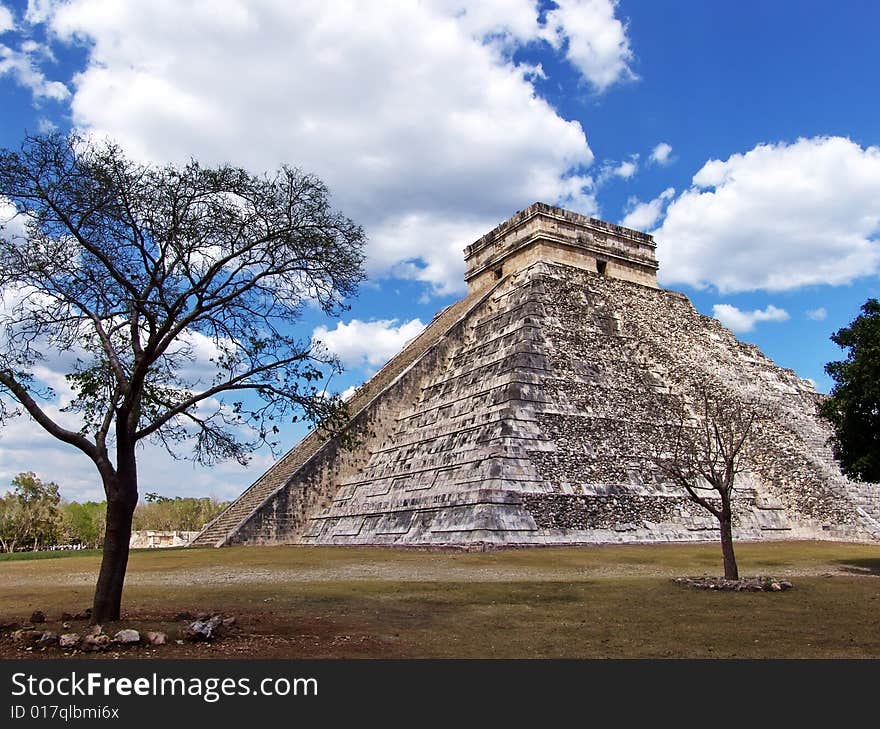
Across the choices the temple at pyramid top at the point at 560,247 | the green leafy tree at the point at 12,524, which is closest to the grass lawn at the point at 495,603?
the temple at pyramid top at the point at 560,247

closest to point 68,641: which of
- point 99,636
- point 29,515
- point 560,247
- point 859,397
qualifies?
point 99,636

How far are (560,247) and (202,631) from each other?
23.0 metres

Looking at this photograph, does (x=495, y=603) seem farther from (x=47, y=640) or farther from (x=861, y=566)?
(x=861, y=566)

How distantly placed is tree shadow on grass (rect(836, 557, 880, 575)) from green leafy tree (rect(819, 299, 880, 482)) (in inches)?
67.5

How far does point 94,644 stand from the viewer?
260 inches

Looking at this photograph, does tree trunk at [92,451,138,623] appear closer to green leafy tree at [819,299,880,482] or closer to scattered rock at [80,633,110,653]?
scattered rock at [80,633,110,653]

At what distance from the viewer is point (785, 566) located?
14.5 metres

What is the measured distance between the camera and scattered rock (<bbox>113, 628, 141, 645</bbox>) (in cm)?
670

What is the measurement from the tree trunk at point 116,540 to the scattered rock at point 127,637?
3.58ft

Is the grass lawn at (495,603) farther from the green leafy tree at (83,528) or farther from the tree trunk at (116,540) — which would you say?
the green leafy tree at (83,528)

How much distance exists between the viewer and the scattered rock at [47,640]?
22.1 ft

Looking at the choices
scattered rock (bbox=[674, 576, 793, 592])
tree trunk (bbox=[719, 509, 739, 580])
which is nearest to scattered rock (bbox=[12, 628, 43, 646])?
scattered rock (bbox=[674, 576, 793, 592])

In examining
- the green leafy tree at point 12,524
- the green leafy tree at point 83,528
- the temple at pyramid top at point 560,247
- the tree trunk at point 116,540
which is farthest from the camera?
the green leafy tree at point 83,528

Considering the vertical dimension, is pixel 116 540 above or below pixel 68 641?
above
